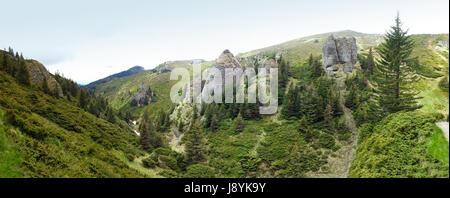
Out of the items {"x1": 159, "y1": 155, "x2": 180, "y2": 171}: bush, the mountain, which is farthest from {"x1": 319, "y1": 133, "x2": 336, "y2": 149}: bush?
{"x1": 159, "y1": 155, "x2": 180, "y2": 171}: bush

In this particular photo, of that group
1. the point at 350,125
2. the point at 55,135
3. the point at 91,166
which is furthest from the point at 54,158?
the point at 350,125

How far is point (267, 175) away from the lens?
34.7 metres

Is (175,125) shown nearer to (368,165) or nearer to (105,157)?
(105,157)

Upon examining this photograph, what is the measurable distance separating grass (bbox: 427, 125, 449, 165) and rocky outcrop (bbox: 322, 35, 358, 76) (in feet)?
169

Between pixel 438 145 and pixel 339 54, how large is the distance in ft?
201

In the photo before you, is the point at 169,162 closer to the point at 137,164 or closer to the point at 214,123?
the point at 137,164

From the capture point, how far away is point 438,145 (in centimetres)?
1689

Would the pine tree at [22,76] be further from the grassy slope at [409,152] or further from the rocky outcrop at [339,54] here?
the rocky outcrop at [339,54]

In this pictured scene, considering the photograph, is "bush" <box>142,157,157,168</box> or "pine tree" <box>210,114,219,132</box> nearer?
"bush" <box>142,157,157,168</box>

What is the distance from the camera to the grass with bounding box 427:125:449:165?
51.7 ft

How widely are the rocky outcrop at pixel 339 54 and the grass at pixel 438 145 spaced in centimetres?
5141

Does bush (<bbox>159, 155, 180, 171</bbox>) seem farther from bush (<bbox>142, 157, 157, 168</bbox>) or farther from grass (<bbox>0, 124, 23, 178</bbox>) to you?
grass (<bbox>0, 124, 23, 178</bbox>)

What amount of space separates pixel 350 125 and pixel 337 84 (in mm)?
21044

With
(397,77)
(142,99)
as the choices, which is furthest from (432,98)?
(142,99)
